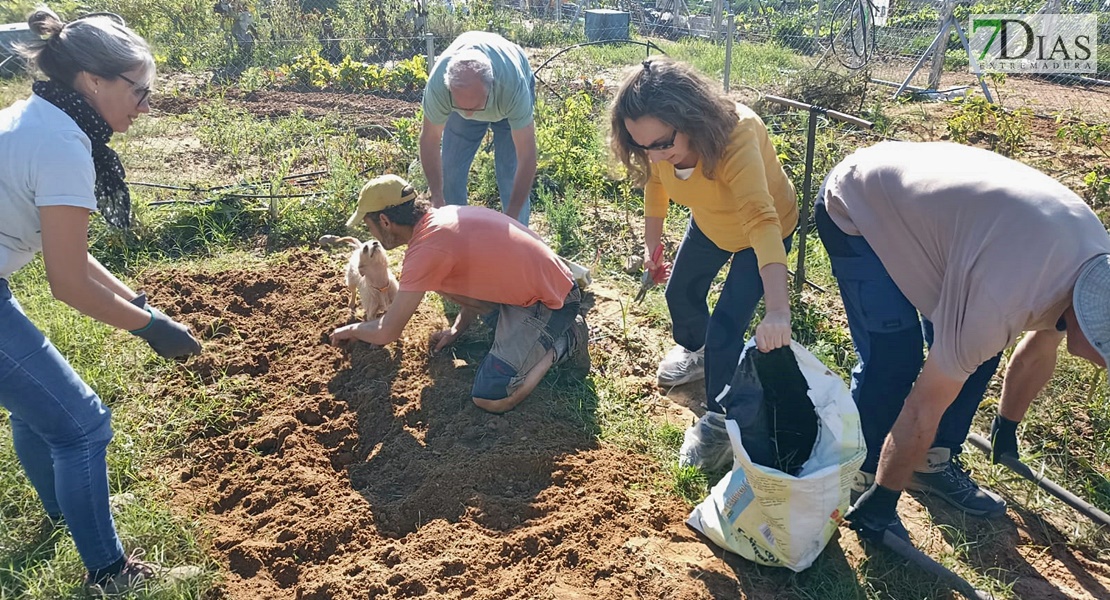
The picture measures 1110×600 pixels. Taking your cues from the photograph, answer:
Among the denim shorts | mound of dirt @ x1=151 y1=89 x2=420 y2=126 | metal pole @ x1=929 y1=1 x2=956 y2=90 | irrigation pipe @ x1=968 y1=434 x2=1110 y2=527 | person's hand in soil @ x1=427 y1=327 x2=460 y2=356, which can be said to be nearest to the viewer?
irrigation pipe @ x1=968 y1=434 x2=1110 y2=527

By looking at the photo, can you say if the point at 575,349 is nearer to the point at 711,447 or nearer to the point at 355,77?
the point at 711,447

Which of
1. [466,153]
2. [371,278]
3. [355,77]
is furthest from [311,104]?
[371,278]

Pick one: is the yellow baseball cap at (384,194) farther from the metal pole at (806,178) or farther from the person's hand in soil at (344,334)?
the metal pole at (806,178)

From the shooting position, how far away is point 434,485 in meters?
2.81

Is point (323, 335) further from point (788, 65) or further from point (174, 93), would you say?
point (788, 65)

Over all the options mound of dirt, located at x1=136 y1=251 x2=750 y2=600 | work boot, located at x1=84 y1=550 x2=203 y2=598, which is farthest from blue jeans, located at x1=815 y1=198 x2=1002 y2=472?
work boot, located at x1=84 y1=550 x2=203 y2=598

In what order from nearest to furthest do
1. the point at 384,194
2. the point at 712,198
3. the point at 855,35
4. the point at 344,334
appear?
the point at 712,198 → the point at 384,194 → the point at 344,334 → the point at 855,35

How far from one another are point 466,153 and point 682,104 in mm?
2342

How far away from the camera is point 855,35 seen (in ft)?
38.0

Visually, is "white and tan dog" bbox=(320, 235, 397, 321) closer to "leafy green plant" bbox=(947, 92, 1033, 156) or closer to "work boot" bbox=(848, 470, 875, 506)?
"work boot" bbox=(848, 470, 875, 506)

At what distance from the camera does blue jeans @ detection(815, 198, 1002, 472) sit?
2420 mm

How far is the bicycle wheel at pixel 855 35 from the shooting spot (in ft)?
34.9

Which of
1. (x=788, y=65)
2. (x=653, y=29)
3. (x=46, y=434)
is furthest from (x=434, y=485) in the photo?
(x=653, y=29)

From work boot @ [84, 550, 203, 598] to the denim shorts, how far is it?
4.30 ft
